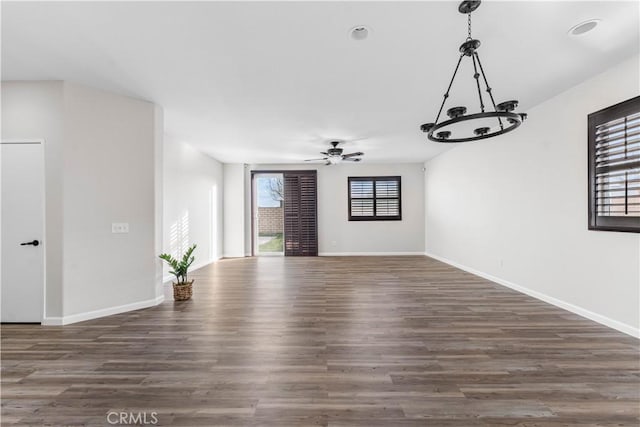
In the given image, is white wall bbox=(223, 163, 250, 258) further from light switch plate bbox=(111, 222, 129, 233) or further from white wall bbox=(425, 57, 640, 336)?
white wall bbox=(425, 57, 640, 336)

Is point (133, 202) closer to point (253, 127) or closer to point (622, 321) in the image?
point (253, 127)

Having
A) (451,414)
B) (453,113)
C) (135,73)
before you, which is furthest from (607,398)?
(135,73)

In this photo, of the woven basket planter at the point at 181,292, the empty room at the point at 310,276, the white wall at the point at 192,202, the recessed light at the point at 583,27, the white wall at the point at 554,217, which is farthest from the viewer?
the white wall at the point at 192,202

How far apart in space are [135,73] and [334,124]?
2783mm

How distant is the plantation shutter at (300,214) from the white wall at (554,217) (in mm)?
4120

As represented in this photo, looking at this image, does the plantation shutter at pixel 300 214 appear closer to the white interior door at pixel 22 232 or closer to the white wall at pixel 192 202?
the white wall at pixel 192 202

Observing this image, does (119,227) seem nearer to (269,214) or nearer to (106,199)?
(106,199)

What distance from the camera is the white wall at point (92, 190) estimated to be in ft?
10.3

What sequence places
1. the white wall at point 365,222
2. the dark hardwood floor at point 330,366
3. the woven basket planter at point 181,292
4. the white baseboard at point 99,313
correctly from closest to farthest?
the dark hardwood floor at point 330,366, the white baseboard at point 99,313, the woven basket planter at point 181,292, the white wall at point 365,222

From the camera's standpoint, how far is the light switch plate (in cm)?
349

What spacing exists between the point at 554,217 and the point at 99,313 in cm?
588

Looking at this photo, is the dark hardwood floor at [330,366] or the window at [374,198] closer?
the dark hardwood floor at [330,366]

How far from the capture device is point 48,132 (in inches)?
125

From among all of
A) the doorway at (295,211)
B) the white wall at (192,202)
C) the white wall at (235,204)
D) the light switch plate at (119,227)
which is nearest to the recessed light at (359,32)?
the light switch plate at (119,227)
